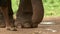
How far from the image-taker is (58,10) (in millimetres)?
8438

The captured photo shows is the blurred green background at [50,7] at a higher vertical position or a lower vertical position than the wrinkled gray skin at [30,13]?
lower

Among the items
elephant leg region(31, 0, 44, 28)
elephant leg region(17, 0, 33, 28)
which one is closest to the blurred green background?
elephant leg region(17, 0, 33, 28)

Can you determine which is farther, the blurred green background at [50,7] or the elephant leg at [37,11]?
the blurred green background at [50,7]

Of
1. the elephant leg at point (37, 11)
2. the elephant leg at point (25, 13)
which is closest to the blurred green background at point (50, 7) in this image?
the elephant leg at point (25, 13)

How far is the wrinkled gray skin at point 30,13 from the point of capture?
3.96m

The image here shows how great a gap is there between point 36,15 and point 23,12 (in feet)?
1.75

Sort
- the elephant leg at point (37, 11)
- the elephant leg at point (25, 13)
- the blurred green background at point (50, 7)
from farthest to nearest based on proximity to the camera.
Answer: the blurred green background at point (50, 7) < the elephant leg at point (25, 13) < the elephant leg at point (37, 11)

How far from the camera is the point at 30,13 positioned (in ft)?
14.4

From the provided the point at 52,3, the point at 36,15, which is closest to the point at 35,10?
the point at 36,15

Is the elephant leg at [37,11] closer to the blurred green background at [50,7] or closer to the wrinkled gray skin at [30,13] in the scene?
the wrinkled gray skin at [30,13]

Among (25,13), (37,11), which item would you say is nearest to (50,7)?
(25,13)

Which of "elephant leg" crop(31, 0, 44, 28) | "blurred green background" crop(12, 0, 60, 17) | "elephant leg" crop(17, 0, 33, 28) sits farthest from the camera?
"blurred green background" crop(12, 0, 60, 17)

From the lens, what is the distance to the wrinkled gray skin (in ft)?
13.0

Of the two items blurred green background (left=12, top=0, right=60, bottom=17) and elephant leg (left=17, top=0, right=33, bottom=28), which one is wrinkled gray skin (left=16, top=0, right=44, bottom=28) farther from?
blurred green background (left=12, top=0, right=60, bottom=17)
